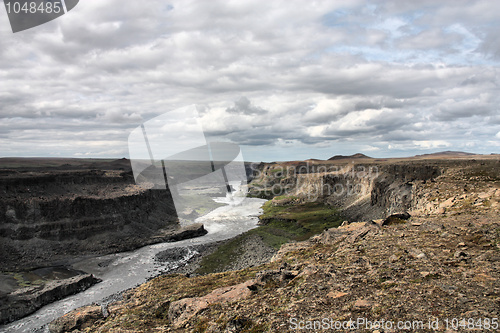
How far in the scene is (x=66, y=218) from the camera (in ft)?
201

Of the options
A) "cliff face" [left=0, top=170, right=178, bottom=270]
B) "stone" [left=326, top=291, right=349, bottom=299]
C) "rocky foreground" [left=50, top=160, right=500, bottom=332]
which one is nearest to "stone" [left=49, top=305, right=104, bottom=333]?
"rocky foreground" [left=50, top=160, right=500, bottom=332]

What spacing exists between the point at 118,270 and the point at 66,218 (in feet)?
76.1

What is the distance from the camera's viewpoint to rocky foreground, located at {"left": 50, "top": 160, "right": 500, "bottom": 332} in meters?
10.8

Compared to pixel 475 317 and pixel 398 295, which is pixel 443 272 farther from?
pixel 475 317

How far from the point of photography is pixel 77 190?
231 ft

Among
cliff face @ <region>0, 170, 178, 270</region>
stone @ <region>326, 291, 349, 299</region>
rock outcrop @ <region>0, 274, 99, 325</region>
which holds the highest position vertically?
stone @ <region>326, 291, 349, 299</region>

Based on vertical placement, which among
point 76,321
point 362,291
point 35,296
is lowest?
point 35,296

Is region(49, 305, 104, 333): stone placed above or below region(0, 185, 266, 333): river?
above

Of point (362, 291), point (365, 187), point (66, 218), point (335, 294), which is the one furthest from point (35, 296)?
Result: point (365, 187)

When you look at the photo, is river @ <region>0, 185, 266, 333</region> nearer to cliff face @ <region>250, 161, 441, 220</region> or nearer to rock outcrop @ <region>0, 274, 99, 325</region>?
rock outcrop @ <region>0, 274, 99, 325</region>

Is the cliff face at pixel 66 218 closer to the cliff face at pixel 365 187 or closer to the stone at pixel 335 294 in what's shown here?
the cliff face at pixel 365 187

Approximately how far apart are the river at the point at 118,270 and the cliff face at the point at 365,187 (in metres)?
28.5

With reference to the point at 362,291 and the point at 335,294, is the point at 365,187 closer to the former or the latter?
the point at 362,291

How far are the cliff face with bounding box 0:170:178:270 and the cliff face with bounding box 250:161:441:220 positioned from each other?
49.1 meters
